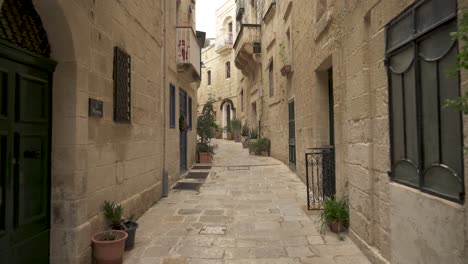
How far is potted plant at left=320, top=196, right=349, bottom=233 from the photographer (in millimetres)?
4055

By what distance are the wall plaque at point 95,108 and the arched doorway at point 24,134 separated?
39 centimetres

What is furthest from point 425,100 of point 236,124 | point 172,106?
point 236,124

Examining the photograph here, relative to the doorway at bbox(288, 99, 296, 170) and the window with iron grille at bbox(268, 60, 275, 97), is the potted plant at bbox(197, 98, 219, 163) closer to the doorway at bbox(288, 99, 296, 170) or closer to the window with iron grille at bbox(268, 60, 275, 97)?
the window with iron grille at bbox(268, 60, 275, 97)

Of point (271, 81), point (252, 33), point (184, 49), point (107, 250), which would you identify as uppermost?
point (252, 33)

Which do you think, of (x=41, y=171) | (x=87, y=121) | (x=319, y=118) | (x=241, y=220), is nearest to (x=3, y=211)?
(x=41, y=171)

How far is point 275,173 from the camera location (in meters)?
9.05

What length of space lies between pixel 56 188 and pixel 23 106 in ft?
2.75

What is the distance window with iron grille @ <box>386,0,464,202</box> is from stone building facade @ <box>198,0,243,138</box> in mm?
22143

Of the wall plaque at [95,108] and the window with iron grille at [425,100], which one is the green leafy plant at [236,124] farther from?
the window with iron grille at [425,100]

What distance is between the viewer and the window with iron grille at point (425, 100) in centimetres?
199

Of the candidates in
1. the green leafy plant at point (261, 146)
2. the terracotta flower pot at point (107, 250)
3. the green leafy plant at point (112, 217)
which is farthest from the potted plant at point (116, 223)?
the green leafy plant at point (261, 146)

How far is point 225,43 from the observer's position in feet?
88.4

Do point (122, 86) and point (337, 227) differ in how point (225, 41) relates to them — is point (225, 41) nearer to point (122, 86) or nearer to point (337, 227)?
point (122, 86)

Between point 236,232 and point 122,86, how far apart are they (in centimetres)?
250
